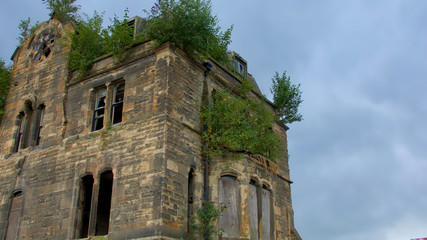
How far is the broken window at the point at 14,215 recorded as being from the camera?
53.7 ft

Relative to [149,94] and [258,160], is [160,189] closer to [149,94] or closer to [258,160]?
[149,94]

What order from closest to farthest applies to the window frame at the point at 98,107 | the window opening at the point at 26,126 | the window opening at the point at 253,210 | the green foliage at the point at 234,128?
the window opening at the point at 253,210 < the green foliage at the point at 234,128 < the window frame at the point at 98,107 < the window opening at the point at 26,126

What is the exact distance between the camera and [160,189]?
1333 cm

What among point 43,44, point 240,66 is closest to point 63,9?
point 43,44

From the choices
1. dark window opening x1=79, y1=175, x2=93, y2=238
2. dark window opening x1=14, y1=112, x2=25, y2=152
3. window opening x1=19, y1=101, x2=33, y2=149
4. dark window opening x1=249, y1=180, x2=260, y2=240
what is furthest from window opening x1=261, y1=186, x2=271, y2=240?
dark window opening x1=14, y1=112, x2=25, y2=152

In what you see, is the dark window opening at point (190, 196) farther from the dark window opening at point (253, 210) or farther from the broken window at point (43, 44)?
the broken window at point (43, 44)

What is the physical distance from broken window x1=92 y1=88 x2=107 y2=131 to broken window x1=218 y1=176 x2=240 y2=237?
16.2 ft

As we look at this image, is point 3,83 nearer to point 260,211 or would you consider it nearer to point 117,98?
point 117,98

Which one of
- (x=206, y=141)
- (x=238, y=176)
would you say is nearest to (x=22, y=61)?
(x=206, y=141)

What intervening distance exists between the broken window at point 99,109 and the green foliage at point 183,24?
110 inches

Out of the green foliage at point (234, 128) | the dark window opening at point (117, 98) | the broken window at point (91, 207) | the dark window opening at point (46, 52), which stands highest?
the dark window opening at point (46, 52)

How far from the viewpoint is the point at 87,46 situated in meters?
17.6

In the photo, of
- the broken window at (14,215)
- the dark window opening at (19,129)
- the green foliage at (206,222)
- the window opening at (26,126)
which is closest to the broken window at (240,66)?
the green foliage at (206,222)

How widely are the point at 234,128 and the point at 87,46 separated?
6716 millimetres
